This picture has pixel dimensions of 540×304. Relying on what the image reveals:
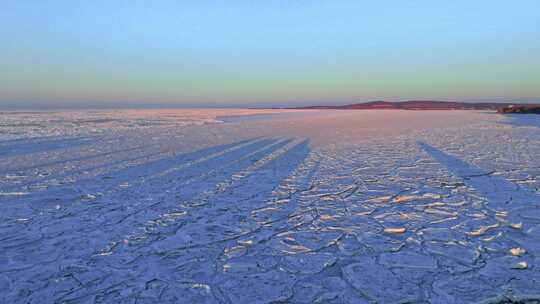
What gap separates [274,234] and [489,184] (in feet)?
11.7

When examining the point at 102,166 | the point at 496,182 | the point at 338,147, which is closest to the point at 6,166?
the point at 102,166

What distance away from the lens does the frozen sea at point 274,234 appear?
2096 millimetres

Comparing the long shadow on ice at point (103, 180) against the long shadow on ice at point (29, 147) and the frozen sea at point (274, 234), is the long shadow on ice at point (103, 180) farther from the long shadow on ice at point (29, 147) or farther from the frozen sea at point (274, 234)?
the long shadow on ice at point (29, 147)

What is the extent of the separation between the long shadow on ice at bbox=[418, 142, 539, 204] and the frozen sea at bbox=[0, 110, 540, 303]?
3 cm

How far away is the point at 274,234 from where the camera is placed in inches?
117

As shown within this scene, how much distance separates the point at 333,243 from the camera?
2773 mm

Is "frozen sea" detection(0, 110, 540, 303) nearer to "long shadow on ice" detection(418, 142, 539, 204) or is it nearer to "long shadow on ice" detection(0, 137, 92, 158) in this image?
"long shadow on ice" detection(418, 142, 539, 204)

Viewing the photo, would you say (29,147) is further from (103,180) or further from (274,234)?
(274,234)

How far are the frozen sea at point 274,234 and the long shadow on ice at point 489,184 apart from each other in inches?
1.4

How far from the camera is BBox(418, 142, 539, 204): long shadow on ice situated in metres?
3.83

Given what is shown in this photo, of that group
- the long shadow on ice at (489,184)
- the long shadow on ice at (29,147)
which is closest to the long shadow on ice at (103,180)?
the long shadow on ice at (29,147)

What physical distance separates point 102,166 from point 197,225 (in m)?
4.21

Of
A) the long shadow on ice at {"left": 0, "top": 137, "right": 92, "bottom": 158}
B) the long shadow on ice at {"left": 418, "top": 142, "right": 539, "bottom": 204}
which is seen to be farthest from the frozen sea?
the long shadow on ice at {"left": 0, "top": 137, "right": 92, "bottom": 158}

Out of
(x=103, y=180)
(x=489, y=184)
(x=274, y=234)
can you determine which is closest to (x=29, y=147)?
(x=103, y=180)
